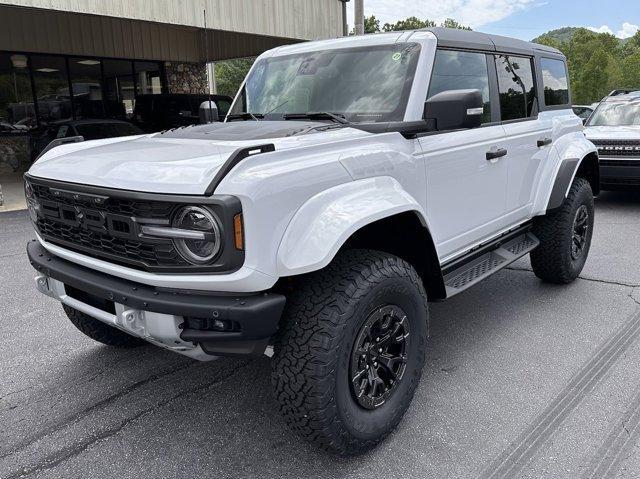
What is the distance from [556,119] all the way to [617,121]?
562 centimetres

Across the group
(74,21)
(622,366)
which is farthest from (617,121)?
(74,21)

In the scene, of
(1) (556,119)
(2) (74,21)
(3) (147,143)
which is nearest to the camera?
(3) (147,143)

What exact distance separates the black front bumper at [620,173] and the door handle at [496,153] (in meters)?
5.31

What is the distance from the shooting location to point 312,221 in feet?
7.38

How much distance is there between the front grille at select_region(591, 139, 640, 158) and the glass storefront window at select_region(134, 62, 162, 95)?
12796 millimetres

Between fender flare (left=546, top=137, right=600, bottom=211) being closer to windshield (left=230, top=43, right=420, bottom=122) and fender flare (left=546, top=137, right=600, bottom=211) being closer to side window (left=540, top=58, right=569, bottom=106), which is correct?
side window (left=540, top=58, right=569, bottom=106)

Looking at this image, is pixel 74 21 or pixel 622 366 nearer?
pixel 622 366

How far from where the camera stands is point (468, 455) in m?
2.54

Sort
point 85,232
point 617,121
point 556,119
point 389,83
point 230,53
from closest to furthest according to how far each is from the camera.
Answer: point 85,232, point 389,83, point 556,119, point 617,121, point 230,53

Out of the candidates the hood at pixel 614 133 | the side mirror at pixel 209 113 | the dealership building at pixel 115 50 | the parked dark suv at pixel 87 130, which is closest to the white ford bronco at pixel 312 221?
the side mirror at pixel 209 113

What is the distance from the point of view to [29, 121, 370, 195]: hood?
2182mm

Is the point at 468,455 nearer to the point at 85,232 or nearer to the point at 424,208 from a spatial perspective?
the point at 424,208

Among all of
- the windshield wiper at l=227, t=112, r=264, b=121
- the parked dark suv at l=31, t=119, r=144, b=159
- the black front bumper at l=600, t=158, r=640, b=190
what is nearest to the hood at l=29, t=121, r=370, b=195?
the windshield wiper at l=227, t=112, r=264, b=121

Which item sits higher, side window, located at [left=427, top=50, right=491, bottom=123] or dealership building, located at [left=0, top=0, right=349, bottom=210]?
dealership building, located at [left=0, top=0, right=349, bottom=210]
